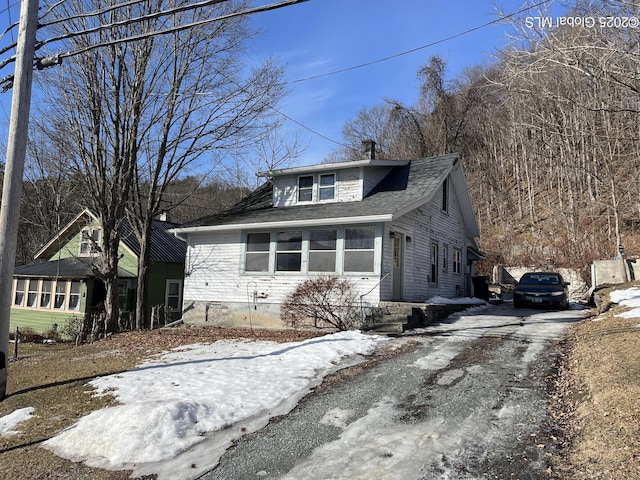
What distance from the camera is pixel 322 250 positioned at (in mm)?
14078

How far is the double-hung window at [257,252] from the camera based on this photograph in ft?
50.0

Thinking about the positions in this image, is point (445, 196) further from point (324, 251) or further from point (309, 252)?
point (309, 252)

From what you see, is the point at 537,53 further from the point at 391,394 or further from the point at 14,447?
the point at 14,447

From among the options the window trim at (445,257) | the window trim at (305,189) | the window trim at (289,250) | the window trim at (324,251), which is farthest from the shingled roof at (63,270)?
the window trim at (445,257)

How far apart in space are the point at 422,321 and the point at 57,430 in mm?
9506

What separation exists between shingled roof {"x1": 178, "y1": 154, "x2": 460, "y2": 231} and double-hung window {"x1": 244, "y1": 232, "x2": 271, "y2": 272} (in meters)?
0.62

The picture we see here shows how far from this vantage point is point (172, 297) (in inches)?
984

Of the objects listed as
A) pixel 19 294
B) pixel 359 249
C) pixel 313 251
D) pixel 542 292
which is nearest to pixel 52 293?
pixel 19 294

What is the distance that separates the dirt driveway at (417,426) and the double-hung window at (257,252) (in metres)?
7.44

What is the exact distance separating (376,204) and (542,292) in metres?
7.35

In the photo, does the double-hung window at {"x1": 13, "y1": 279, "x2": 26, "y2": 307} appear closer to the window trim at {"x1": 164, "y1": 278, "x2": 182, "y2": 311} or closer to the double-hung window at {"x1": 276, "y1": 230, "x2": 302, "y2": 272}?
the window trim at {"x1": 164, "y1": 278, "x2": 182, "y2": 311}

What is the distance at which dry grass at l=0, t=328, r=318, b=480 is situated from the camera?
444cm

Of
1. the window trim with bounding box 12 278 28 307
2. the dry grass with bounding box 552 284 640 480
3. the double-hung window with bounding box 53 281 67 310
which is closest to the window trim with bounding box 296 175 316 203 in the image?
the dry grass with bounding box 552 284 640 480

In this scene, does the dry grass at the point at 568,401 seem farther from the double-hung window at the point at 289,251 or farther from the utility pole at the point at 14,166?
the double-hung window at the point at 289,251
